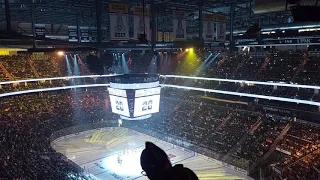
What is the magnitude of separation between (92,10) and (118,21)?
39.6ft

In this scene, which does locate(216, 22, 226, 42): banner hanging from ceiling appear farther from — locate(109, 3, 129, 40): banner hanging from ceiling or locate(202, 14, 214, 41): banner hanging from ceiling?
locate(109, 3, 129, 40): banner hanging from ceiling

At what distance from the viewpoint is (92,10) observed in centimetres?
2542

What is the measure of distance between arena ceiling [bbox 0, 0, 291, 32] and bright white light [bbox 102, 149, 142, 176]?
38.1 feet

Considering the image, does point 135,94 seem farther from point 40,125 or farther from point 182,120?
point 40,125

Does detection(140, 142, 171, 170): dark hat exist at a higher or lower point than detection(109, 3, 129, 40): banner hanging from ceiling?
lower

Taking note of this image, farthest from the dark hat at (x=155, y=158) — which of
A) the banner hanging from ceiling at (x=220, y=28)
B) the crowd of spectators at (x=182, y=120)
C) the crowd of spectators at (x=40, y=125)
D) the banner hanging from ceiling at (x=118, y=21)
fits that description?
the banner hanging from ceiling at (x=220, y=28)

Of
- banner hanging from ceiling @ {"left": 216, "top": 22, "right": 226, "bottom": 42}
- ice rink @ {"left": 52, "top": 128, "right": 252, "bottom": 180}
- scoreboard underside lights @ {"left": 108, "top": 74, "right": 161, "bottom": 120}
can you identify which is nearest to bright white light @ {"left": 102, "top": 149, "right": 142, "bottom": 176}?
ice rink @ {"left": 52, "top": 128, "right": 252, "bottom": 180}

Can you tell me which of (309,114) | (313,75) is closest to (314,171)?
(309,114)

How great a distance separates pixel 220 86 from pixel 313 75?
8.49m

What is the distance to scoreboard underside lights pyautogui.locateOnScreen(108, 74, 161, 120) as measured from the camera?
23.3 meters

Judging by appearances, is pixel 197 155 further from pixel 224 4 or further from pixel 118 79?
pixel 224 4

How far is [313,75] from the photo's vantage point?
874 inches

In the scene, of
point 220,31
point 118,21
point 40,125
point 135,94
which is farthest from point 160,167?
point 40,125

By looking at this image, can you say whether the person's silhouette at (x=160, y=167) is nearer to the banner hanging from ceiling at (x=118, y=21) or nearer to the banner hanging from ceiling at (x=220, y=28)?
the banner hanging from ceiling at (x=118, y=21)
